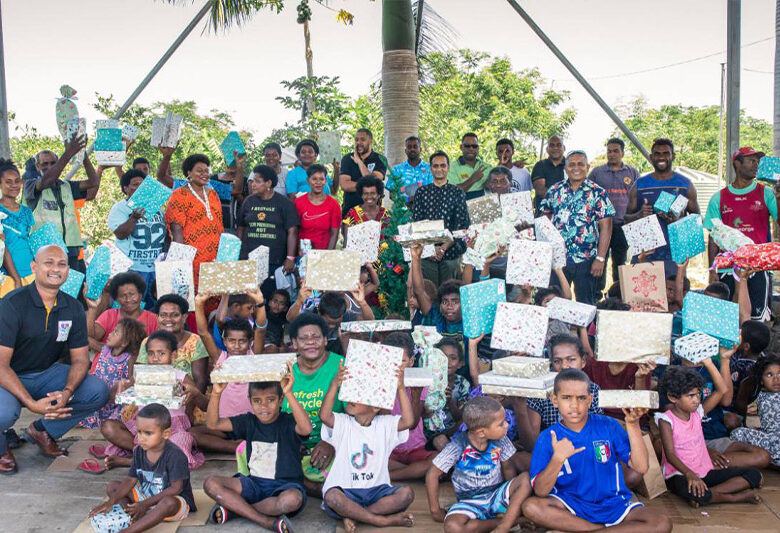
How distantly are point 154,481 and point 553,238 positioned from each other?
11.7ft

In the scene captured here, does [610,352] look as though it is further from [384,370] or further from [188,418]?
[188,418]

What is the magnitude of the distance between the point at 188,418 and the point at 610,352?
2.95 metres

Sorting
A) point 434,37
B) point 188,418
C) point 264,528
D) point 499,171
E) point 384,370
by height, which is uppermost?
point 434,37

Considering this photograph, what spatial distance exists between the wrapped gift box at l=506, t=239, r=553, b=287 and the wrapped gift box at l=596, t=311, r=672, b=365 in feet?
2.87

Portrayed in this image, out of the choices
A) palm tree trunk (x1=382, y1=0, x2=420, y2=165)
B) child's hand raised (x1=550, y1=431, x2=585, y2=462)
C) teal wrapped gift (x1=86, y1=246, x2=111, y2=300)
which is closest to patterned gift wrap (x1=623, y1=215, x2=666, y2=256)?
child's hand raised (x1=550, y1=431, x2=585, y2=462)

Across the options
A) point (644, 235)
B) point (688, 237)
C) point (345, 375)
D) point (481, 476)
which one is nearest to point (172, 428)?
point (345, 375)

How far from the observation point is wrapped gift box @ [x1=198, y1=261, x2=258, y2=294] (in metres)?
5.44

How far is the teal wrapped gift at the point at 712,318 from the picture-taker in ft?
16.2

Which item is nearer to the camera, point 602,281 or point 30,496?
point 30,496

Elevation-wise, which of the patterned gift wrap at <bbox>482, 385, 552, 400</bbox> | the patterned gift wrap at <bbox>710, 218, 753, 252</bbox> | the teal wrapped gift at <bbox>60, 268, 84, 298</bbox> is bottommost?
the patterned gift wrap at <bbox>482, 385, 552, 400</bbox>

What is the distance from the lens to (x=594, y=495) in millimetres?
4164

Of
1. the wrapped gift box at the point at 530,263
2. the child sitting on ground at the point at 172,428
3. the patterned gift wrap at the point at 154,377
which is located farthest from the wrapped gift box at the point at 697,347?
the child sitting on ground at the point at 172,428

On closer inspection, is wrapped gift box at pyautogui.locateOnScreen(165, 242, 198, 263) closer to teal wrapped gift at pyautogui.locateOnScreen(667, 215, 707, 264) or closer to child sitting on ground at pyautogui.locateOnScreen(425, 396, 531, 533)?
child sitting on ground at pyautogui.locateOnScreen(425, 396, 531, 533)

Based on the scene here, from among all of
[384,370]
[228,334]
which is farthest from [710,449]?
[228,334]
